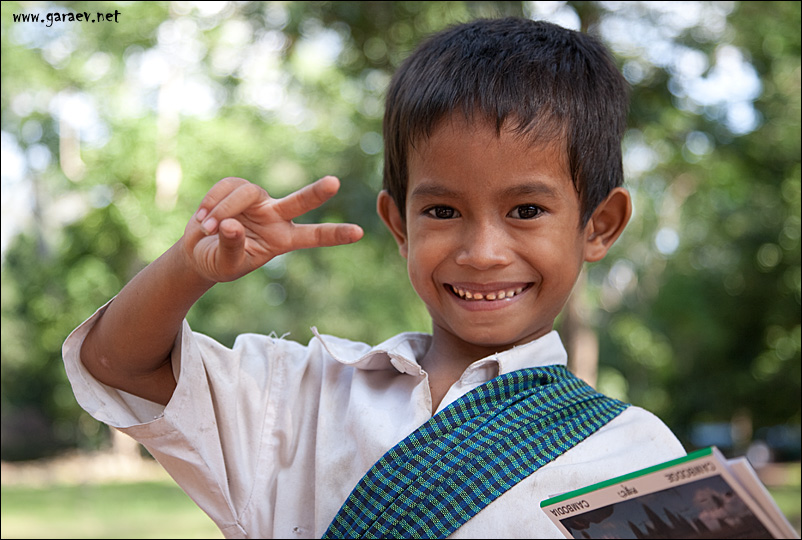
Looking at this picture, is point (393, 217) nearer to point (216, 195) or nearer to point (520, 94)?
point (520, 94)

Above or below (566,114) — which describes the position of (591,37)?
above

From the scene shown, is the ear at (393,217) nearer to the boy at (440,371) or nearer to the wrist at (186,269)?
the boy at (440,371)

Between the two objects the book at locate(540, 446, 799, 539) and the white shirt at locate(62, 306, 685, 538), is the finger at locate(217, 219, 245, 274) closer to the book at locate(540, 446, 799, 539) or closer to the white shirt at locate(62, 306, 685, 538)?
the white shirt at locate(62, 306, 685, 538)

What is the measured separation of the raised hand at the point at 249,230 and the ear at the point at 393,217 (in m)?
0.50

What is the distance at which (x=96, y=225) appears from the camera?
10.9 m

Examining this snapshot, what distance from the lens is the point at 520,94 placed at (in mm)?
1473

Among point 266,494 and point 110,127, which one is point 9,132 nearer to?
point 110,127

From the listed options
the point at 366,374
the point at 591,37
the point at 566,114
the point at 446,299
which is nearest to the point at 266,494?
the point at 366,374

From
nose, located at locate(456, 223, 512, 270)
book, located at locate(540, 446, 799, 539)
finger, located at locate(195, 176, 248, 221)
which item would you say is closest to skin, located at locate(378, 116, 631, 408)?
nose, located at locate(456, 223, 512, 270)

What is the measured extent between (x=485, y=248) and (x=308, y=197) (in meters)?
0.38

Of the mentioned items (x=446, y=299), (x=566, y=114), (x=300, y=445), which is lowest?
(x=300, y=445)

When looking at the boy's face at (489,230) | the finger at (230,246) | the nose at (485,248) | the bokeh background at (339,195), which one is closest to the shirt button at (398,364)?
the boy's face at (489,230)

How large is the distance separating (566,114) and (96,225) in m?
10.4

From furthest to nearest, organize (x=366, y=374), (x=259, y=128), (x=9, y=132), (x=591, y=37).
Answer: (x=259, y=128)
(x=9, y=132)
(x=591, y=37)
(x=366, y=374)
